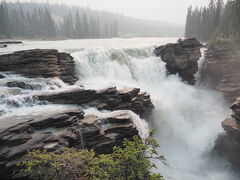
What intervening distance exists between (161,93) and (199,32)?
65349mm

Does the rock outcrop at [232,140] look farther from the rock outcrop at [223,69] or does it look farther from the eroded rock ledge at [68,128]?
the rock outcrop at [223,69]

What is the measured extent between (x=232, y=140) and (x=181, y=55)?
18.3m

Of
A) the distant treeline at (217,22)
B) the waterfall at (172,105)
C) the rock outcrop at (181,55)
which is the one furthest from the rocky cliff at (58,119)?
the distant treeline at (217,22)

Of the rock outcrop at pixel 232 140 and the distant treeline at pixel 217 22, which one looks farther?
the distant treeline at pixel 217 22

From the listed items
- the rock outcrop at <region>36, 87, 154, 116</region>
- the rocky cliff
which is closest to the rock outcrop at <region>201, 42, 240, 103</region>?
the rocky cliff

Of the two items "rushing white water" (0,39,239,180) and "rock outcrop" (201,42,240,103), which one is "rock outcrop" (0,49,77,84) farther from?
"rock outcrop" (201,42,240,103)

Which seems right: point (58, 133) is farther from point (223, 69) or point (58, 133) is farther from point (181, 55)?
point (223, 69)

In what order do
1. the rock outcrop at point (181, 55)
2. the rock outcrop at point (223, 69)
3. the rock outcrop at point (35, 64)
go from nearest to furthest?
the rock outcrop at point (35, 64) < the rock outcrop at point (223, 69) < the rock outcrop at point (181, 55)

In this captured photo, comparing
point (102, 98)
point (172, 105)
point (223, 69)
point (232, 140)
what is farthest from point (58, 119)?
point (223, 69)

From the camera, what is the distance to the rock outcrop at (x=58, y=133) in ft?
31.5

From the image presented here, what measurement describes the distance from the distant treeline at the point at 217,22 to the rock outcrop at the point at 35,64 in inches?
1524

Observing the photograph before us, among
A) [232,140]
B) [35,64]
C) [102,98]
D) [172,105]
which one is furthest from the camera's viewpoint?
[172,105]

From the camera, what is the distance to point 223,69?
3419cm

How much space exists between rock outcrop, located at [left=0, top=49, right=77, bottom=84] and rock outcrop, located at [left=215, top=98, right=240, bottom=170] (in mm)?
16750
